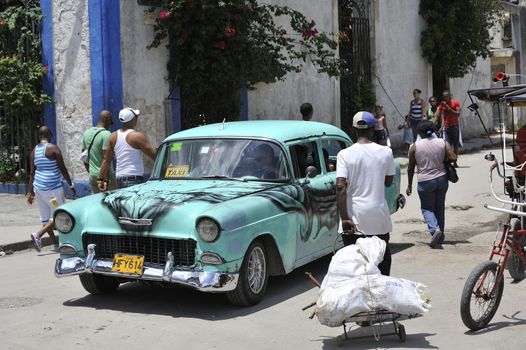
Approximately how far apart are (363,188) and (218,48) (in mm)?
9401

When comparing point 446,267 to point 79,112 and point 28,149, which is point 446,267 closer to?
point 79,112

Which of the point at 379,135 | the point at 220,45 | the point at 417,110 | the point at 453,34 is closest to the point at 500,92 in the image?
the point at 220,45

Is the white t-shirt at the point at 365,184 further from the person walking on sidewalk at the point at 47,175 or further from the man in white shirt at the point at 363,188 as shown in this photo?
the person walking on sidewalk at the point at 47,175

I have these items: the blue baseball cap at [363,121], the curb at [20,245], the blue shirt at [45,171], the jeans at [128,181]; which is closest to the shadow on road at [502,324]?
the blue baseball cap at [363,121]

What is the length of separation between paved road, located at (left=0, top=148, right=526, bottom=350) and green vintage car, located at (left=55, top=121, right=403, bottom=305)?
11.5 inches

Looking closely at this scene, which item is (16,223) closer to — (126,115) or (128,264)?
(126,115)

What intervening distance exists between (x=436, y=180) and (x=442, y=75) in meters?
17.2

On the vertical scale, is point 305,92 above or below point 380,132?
above

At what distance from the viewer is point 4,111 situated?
626 inches

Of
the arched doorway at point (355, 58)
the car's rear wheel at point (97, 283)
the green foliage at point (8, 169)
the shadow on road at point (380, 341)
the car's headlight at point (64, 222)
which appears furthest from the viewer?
the arched doorway at point (355, 58)

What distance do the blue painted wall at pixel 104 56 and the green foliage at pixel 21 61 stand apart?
108 cm

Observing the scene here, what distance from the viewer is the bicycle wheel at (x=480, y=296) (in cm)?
634

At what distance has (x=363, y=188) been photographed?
676cm

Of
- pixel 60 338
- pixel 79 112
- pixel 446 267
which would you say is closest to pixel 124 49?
pixel 79 112
